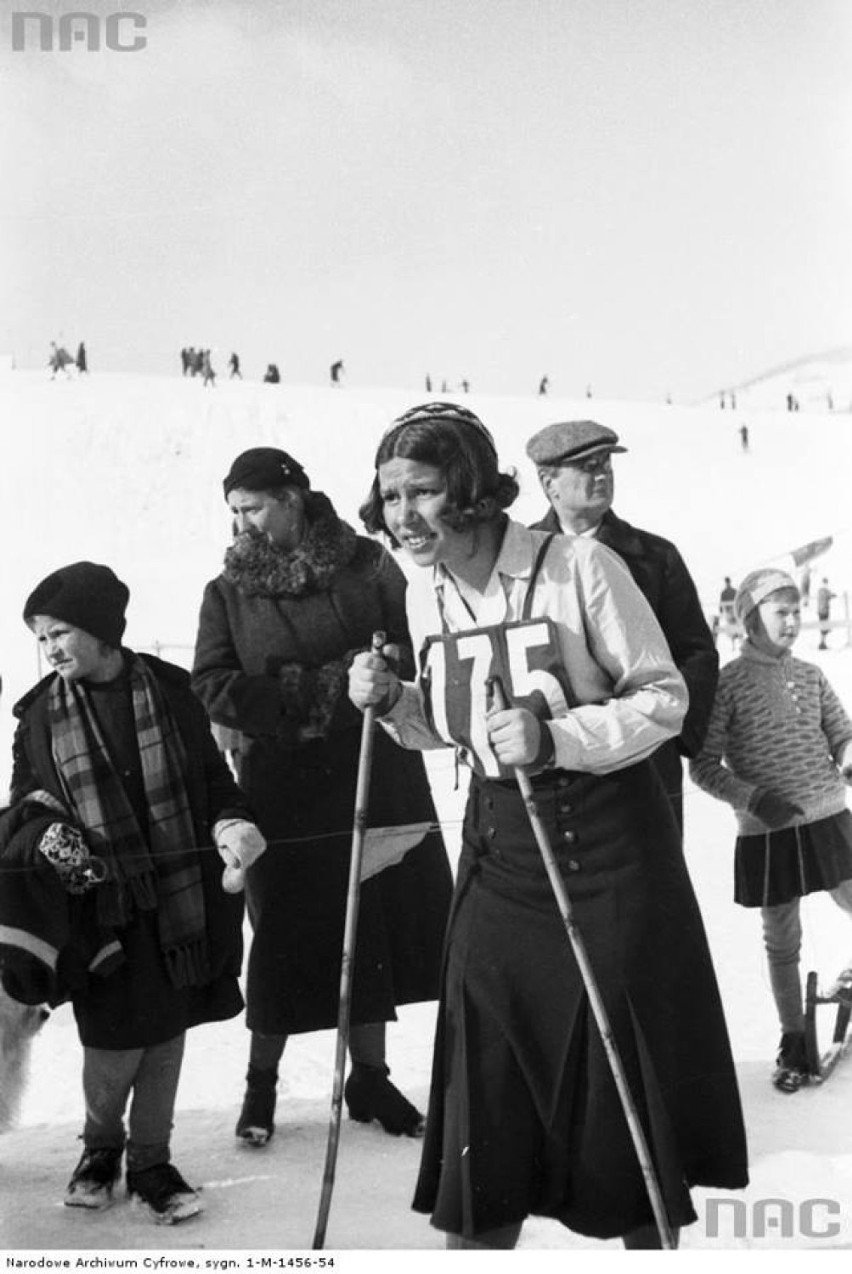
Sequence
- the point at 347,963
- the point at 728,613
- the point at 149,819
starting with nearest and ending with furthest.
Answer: the point at 347,963 → the point at 149,819 → the point at 728,613

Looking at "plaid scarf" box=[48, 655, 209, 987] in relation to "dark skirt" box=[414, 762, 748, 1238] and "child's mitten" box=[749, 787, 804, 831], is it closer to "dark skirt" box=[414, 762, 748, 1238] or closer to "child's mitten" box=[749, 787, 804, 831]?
"dark skirt" box=[414, 762, 748, 1238]

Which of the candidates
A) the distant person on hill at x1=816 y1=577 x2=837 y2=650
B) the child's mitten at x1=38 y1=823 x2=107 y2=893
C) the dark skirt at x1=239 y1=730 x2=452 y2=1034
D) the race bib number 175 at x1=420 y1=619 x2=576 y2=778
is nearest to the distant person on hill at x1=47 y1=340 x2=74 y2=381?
the dark skirt at x1=239 y1=730 x2=452 y2=1034

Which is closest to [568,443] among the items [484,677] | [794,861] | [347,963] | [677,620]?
[677,620]

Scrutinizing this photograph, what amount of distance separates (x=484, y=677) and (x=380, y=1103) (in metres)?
1.37

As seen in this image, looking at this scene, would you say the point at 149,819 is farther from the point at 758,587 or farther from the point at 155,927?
the point at 758,587

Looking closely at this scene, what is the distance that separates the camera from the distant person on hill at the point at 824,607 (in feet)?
11.0

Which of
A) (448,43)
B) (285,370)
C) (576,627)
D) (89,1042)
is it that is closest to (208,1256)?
(89,1042)

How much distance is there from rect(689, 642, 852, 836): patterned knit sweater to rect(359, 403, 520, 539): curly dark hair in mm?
976

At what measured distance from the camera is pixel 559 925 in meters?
2.38

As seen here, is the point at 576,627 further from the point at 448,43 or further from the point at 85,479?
the point at 448,43

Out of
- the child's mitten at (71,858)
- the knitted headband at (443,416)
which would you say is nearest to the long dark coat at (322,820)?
the child's mitten at (71,858)

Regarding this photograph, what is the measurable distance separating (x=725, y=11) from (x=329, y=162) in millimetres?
1104

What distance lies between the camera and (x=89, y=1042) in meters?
2.93

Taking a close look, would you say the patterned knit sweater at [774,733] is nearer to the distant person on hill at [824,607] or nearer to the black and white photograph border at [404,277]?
the black and white photograph border at [404,277]
